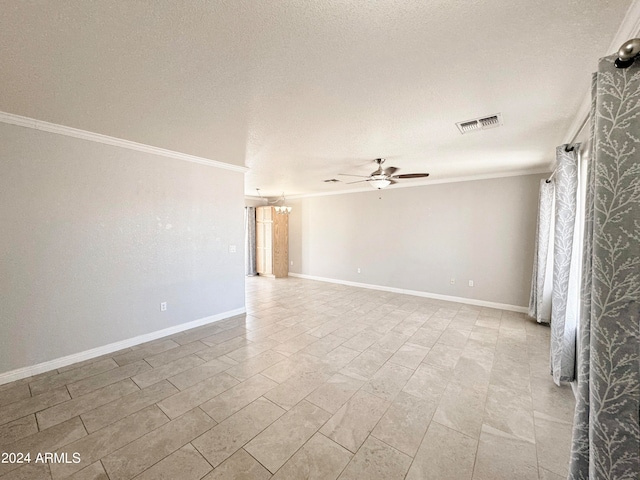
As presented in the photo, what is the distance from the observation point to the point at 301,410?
7.20 feet

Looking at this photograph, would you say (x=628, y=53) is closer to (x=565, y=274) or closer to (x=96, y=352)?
(x=565, y=274)

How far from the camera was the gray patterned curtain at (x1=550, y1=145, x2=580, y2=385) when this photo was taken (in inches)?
96.2

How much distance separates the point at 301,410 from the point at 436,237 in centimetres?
468

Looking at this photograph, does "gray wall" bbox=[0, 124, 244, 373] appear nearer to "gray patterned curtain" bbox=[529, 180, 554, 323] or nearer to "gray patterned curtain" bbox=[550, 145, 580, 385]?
"gray patterned curtain" bbox=[550, 145, 580, 385]

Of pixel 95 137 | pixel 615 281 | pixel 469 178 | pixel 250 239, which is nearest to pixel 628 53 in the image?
pixel 615 281

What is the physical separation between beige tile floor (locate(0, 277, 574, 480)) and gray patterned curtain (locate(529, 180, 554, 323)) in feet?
2.25

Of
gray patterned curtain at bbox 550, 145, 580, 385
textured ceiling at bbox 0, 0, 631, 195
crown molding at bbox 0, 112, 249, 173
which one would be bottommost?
gray patterned curtain at bbox 550, 145, 580, 385

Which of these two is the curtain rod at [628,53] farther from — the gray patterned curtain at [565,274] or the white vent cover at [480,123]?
Result: the gray patterned curtain at [565,274]

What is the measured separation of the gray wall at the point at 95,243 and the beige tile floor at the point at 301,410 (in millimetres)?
418

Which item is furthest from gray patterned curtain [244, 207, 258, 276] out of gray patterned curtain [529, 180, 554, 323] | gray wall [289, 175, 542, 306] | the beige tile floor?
gray patterned curtain [529, 180, 554, 323]

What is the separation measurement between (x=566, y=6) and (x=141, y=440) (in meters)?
3.64

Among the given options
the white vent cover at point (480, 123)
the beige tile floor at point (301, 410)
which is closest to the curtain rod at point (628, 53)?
the white vent cover at point (480, 123)

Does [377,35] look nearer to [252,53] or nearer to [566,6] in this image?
[252,53]

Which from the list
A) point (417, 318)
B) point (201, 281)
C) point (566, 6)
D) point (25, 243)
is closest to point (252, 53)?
point (566, 6)
